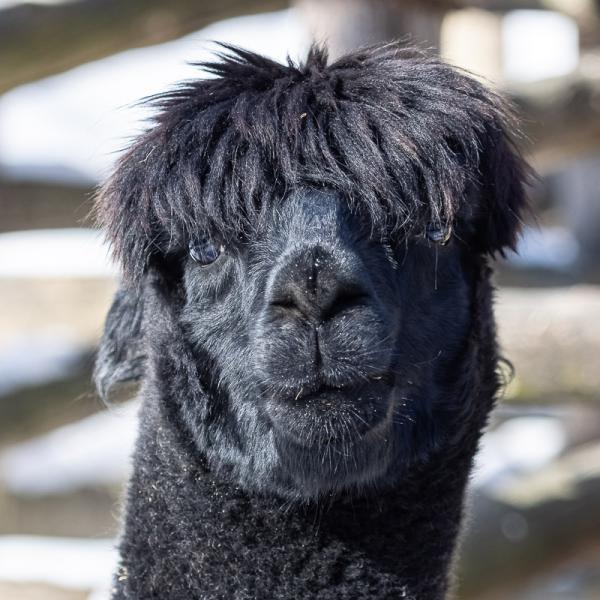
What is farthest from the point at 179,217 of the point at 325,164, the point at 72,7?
the point at 72,7

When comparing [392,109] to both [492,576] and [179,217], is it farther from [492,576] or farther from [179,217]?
[492,576]

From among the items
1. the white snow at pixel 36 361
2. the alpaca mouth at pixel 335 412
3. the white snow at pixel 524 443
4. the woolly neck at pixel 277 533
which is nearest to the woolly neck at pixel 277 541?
the woolly neck at pixel 277 533

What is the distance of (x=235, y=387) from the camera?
7.77 feet

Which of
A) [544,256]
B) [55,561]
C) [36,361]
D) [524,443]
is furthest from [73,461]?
[524,443]

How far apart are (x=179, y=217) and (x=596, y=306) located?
3.10m

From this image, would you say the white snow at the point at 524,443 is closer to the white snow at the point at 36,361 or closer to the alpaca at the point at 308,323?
the white snow at the point at 36,361

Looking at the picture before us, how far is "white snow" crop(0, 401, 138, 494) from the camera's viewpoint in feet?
21.2

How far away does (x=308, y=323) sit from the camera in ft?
6.92

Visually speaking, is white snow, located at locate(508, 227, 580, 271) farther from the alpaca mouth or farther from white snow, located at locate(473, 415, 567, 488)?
the alpaca mouth

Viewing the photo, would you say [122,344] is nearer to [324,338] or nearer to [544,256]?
[324,338]

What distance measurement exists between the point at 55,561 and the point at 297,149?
4983 millimetres

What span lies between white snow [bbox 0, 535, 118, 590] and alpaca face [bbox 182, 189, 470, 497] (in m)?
4.27

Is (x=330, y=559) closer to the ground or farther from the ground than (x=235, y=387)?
closer to the ground

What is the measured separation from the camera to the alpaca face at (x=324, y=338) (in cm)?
211
